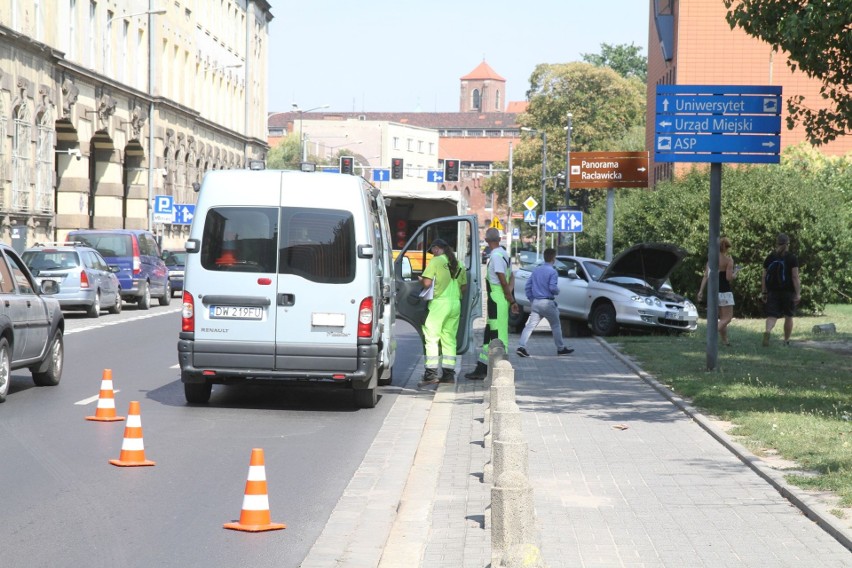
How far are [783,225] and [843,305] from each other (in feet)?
23.5

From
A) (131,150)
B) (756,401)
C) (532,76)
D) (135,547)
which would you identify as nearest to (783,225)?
(756,401)

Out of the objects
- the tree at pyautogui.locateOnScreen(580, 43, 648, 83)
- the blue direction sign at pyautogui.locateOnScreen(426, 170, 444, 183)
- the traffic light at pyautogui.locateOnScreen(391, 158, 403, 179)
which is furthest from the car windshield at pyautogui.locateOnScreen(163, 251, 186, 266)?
the tree at pyautogui.locateOnScreen(580, 43, 648, 83)

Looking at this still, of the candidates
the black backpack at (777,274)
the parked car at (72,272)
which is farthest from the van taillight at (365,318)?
the parked car at (72,272)

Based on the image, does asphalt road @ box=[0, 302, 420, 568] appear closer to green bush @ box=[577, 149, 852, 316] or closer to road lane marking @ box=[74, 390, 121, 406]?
road lane marking @ box=[74, 390, 121, 406]

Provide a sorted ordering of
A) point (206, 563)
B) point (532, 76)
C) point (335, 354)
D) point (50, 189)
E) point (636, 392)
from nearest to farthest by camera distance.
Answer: point (206, 563) → point (335, 354) → point (636, 392) → point (50, 189) → point (532, 76)

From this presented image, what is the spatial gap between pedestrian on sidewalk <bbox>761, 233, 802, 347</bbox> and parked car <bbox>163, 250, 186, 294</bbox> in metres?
24.6

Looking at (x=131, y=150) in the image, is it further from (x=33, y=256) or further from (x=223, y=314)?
(x=223, y=314)

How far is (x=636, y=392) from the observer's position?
15633mm

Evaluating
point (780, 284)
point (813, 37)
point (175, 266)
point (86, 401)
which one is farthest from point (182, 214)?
point (813, 37)

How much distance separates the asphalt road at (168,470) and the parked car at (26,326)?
28 cm

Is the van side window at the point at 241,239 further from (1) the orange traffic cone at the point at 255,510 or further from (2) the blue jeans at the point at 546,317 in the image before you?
(2) the blue jeans at the point at 546,317

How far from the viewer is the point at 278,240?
13820mm

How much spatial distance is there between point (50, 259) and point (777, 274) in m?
16.1

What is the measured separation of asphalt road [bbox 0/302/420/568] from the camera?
738cm
